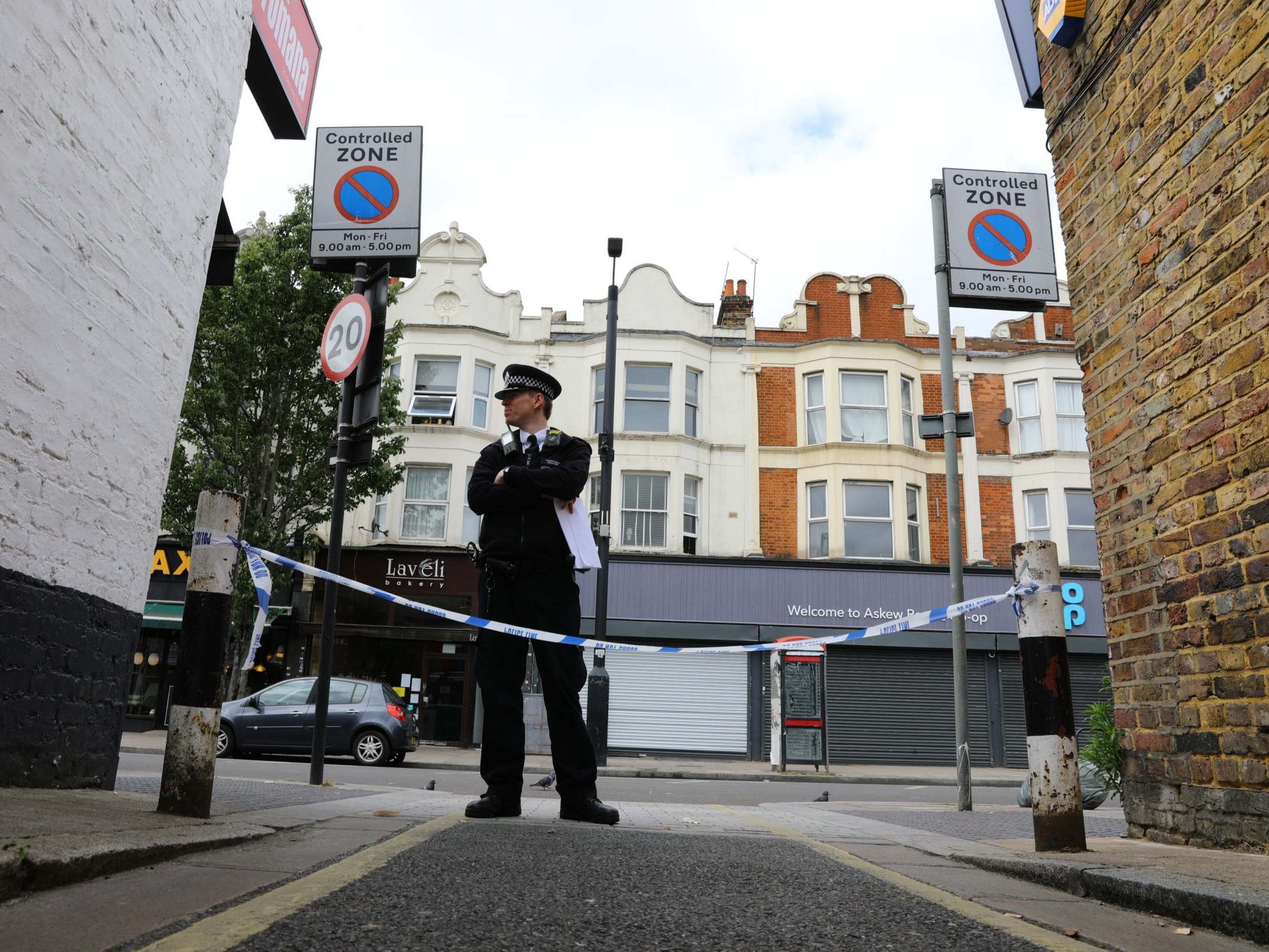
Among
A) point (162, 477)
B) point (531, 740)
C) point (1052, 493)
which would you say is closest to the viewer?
point (162, 477)

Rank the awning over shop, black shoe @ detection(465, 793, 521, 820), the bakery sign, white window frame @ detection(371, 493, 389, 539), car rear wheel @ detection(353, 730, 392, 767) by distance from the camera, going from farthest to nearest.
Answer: white window frame @ detection(371, 493, 389, 539), the bakery sign, the awning over shop, car rear wheel @ detection(353, 730, 392, 767), black shoe @ detection(465, 793, 521, 820)

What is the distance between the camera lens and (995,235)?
9.69 metres

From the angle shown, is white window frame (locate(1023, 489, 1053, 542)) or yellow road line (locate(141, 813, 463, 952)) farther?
white window frame (locate(1023, 489, 1053, 542))

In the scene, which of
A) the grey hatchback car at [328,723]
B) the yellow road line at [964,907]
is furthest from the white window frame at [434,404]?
the yellow road line at [964,907]

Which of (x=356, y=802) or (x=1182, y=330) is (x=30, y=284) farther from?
(x=1182, y=330)

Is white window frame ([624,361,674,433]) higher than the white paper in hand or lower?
higher

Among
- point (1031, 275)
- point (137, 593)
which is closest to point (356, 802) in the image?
point (137, 593)

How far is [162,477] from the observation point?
20.7ft

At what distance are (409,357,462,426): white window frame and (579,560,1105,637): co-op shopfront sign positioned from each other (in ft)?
17.0

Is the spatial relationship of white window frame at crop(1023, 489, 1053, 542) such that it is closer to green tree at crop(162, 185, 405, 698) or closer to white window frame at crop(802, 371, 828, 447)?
white window frame at crop(802, 371, 828, 447)

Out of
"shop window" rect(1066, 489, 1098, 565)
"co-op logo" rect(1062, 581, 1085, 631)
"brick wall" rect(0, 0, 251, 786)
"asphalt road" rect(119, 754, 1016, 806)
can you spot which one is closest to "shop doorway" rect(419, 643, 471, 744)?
"asphalt road" rect(119, 754, 1016, 806)

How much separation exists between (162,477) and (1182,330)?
5.82m

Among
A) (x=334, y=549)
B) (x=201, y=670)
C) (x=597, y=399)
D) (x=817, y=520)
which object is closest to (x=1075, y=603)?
(x=817, y=520)

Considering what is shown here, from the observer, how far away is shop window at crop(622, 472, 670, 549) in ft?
76.1
